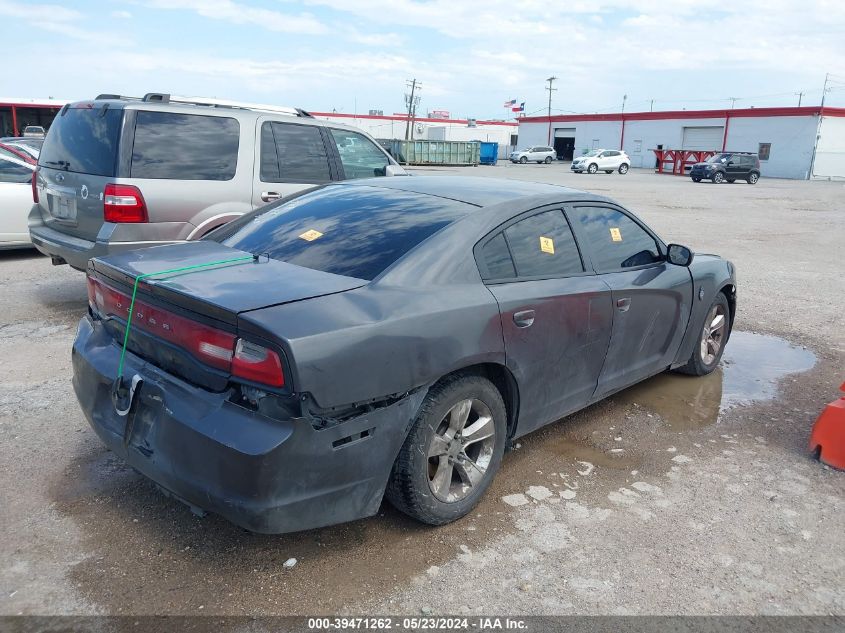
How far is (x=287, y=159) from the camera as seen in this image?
22.3 feet

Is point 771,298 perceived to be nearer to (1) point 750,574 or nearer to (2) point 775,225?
(1) point 750,574

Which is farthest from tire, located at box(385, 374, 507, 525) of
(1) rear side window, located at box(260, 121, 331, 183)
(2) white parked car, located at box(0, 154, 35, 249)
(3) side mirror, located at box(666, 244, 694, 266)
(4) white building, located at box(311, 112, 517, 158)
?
(4) white building, located at box(311, 112, 517, 158)

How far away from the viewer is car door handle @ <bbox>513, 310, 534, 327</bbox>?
327 cm

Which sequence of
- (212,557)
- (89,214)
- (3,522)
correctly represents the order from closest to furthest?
(212,557) → (3,522) → (89,214)

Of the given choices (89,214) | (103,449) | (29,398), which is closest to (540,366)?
(103,449)

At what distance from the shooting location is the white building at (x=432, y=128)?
235 feet

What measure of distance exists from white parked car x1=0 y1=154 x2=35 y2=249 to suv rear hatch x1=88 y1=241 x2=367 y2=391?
6.68 metres

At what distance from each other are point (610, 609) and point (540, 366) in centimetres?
122

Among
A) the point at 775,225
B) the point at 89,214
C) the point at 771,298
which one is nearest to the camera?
the point at 89,214

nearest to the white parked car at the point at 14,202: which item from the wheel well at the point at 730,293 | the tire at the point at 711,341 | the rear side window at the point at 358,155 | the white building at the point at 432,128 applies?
the rear side window at the point at 358,155

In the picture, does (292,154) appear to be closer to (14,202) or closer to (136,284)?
(136,284)

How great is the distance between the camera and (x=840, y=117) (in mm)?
46625

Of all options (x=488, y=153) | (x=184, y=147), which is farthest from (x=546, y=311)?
(x=488, y=153)

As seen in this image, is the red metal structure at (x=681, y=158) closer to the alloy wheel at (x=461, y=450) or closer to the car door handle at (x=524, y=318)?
the car door handle at (x=524, y=318)
